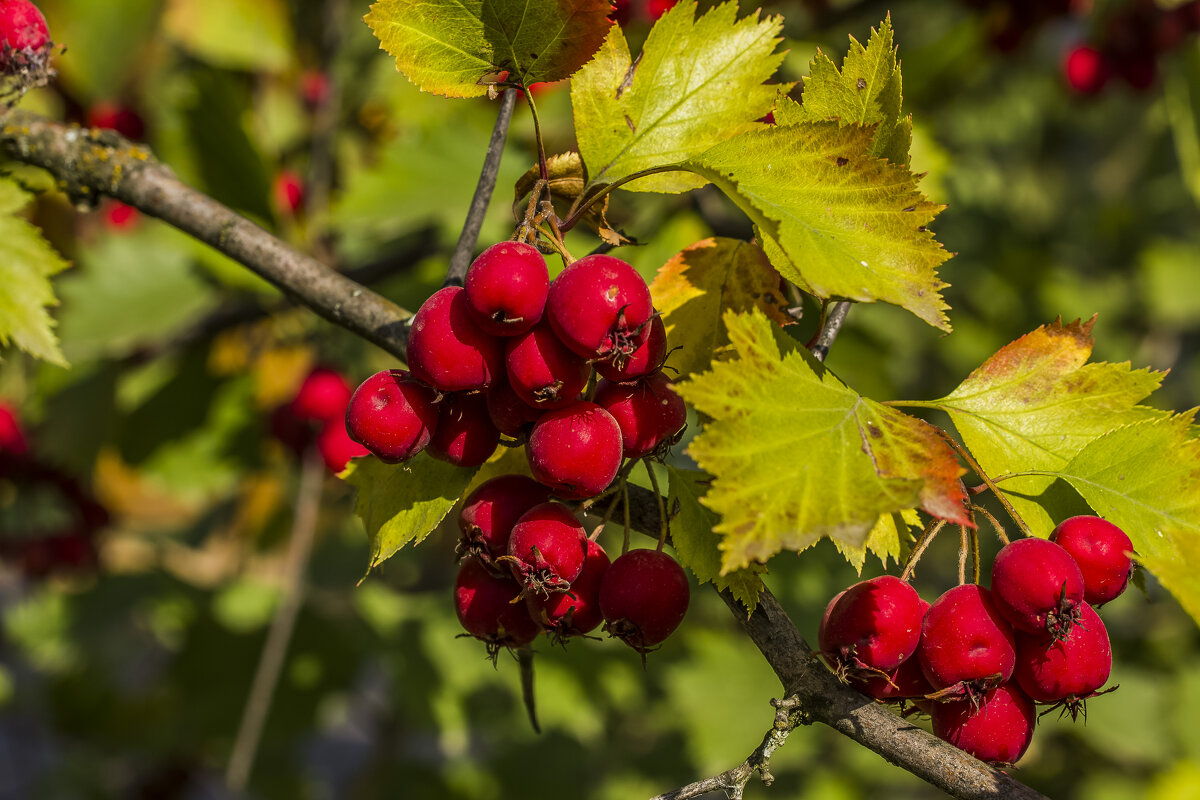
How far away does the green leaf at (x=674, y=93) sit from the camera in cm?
58

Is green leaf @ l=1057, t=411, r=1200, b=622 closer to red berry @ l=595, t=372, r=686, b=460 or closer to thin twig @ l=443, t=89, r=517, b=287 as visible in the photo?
red berry @ l=595, t=372, r=686, b=460

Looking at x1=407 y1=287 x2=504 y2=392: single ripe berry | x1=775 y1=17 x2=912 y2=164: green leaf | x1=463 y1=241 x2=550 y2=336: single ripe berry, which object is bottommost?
x1=407 y1=287 x2=504 y2=392: single ripe berry

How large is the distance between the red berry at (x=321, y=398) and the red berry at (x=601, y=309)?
3.43 ft

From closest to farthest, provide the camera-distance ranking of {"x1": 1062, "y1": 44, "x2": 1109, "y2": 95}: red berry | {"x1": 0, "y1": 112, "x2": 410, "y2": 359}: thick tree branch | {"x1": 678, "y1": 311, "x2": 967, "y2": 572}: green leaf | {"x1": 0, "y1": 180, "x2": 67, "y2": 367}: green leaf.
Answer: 1. {"x1": 678, "y1": 311, "x2": 967, "y2": 572}: green leaf
2. {"x1": 0, "y1": 112, "x2": 410, "y2": 359}: thick tree branch
3. {"x1": 0, "y1": 180, "x2": 67, "y2": 367}: green leaf
4. {"x1": 1062, "y1": 44, "x2": 1109, "y2": 95}: red berry

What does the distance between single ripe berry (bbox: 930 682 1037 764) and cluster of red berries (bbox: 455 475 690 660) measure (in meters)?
0.17

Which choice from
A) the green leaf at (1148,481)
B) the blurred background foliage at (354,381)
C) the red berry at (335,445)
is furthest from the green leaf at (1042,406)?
the red berry at (335,445)

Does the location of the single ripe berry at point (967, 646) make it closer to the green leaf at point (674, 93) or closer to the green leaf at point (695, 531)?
the green leaf at point (695, 531)

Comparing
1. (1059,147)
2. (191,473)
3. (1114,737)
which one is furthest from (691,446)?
(1059,147)

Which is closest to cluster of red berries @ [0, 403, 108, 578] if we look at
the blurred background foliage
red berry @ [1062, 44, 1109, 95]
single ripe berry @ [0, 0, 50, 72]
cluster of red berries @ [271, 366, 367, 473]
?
the blurred background foliage

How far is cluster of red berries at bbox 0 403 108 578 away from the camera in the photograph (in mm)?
1622

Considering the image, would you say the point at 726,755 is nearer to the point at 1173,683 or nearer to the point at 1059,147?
the point at 1173,683

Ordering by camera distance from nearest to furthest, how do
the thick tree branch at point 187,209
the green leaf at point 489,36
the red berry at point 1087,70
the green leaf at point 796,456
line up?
1. the green leaf at point 796,456
2. the green leaf at point 489,36
3. the thick tree branch at point 187,209
4. the red berry at point 1087,70

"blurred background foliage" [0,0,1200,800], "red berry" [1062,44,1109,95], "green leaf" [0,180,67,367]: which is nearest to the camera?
"green leaf" [0,180,67,367]

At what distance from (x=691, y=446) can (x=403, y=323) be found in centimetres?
28
